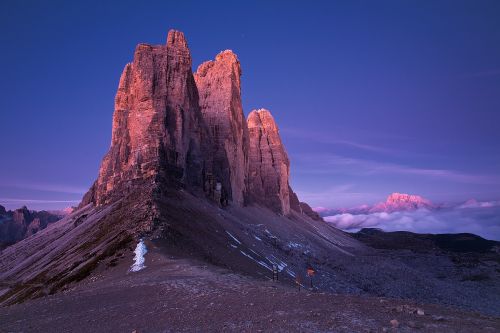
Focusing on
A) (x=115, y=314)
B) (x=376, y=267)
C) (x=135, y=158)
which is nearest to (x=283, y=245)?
(x=376, y=267)

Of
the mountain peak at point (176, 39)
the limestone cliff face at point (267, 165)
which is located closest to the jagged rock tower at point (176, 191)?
the mountain peak at point (176, 39)

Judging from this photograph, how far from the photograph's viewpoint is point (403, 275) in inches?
3430

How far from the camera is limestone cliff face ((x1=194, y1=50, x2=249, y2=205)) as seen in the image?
11497 centimetres

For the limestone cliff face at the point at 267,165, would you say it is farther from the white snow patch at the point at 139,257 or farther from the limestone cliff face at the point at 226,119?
the white snow patch at the point at 139,257

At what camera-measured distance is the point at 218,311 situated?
1830 centimetres

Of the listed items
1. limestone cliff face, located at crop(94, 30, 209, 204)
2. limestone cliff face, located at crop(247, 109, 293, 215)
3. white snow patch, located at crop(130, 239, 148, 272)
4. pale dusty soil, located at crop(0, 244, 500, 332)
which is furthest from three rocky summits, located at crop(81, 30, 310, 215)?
pale dusty soil, located at crop(0, 244, 500, 332)

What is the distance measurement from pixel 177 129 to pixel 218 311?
251 feet

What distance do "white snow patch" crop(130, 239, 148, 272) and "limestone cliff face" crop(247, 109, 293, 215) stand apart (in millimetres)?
93689

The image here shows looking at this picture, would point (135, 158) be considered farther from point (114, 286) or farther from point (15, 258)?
point (114, 286)

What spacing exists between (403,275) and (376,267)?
8.49 m

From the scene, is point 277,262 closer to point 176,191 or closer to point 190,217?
point 190,217

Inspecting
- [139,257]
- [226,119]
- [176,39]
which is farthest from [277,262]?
[176,39]

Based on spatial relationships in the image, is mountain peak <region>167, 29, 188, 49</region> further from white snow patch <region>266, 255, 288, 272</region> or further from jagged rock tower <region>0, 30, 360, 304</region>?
white snow patch <region>266, 255, 288, 272</region>

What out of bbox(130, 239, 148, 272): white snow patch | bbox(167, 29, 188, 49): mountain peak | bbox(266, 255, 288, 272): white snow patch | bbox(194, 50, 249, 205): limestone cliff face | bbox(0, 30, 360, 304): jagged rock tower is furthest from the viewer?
bbox(194, 50, 249, 205): limestone cliff face
